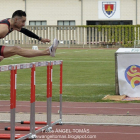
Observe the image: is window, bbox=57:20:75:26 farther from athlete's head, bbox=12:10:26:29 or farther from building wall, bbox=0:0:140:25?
athlete's head, bbox=12:10:26:29

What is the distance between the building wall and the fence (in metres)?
2.12

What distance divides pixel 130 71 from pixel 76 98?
167cm

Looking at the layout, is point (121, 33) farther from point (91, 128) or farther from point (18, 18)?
point (18, 18)

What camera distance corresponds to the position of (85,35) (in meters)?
59.8

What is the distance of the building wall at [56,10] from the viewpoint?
197ft

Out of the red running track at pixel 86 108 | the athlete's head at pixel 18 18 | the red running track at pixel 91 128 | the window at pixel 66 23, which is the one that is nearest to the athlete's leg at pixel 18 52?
the athlete's head at pixel 18 18

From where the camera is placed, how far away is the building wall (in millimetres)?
60188

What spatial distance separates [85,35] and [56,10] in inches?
197

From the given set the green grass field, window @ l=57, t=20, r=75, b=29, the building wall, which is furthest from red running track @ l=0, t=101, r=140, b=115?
window @ l=57, t=20, r=75, b=29

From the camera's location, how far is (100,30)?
58.5 meters

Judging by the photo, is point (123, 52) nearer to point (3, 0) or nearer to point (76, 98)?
point (76, 98)

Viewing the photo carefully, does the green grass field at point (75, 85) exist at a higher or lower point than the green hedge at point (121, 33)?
lower

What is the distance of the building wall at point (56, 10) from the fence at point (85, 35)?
212 centimetres

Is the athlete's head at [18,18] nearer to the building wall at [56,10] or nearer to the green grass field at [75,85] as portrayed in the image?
the green grass field at [75,85]
